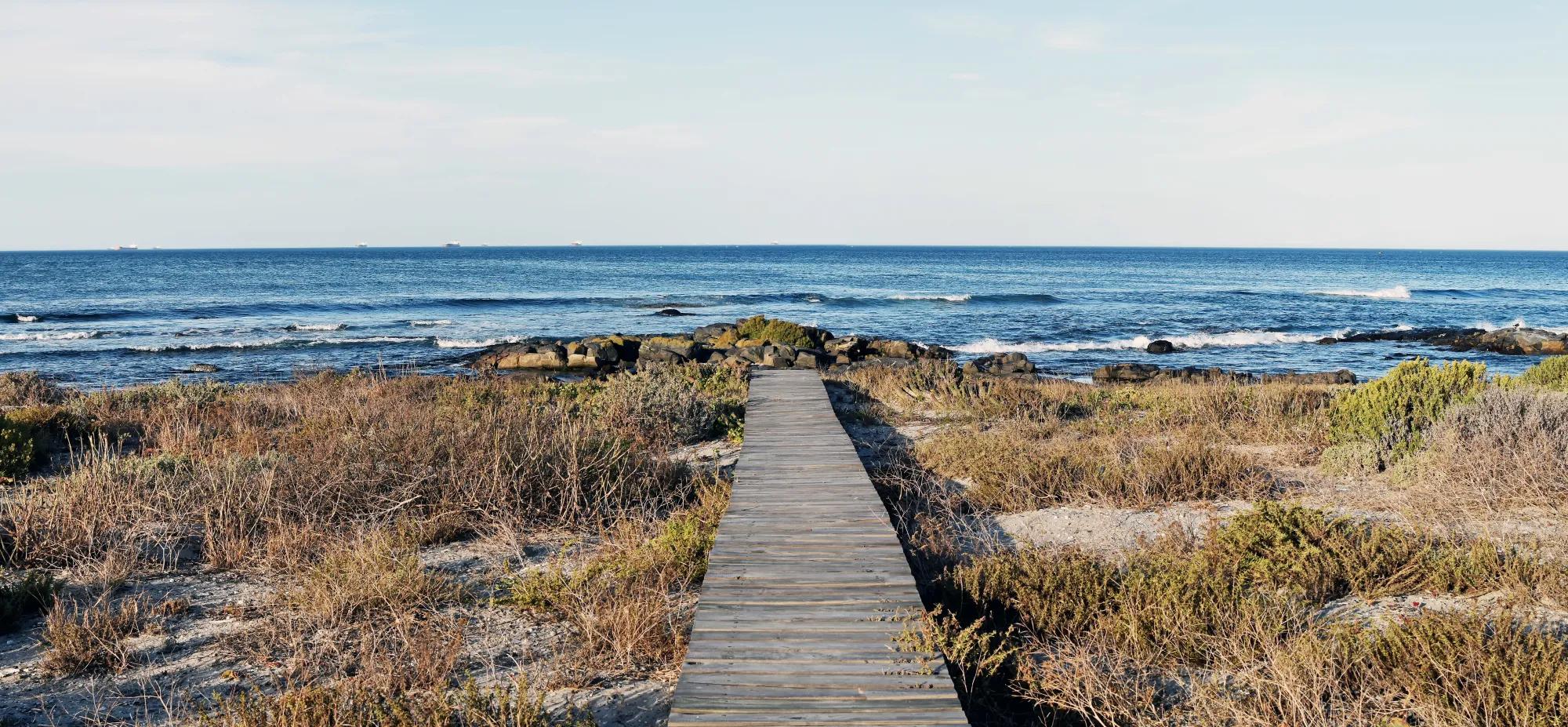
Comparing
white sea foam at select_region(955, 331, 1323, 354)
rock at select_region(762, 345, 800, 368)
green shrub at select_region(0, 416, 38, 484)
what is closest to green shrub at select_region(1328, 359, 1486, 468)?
rock at select_region(762, 345, 800, 368)

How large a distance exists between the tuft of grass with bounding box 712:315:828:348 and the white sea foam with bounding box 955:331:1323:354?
672 cm

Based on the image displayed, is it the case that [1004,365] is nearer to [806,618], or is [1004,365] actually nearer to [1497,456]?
[1497,456]

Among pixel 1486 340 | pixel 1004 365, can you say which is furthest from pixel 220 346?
pixel 1486 340

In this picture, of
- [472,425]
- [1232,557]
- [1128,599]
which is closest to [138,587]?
[472,425]

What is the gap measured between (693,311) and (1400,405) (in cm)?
3689

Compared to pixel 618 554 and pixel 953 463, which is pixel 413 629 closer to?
pixel 618 554

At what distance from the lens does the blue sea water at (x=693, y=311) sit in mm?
28875

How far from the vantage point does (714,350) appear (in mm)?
23531

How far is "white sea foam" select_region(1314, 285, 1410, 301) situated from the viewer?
5556 cm

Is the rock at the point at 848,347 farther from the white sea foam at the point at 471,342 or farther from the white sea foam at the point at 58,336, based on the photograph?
the white sea foam at the point at 58,336

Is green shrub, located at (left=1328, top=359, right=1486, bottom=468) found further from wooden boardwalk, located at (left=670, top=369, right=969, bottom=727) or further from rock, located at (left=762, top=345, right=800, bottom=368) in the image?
rock, located at (left=762, top=345, right=800, bottom=368)

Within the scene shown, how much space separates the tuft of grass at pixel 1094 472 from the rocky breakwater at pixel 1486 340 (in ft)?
89.9

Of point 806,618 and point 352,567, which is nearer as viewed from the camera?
point 806,618

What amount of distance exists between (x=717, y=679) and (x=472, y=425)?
5.48m
